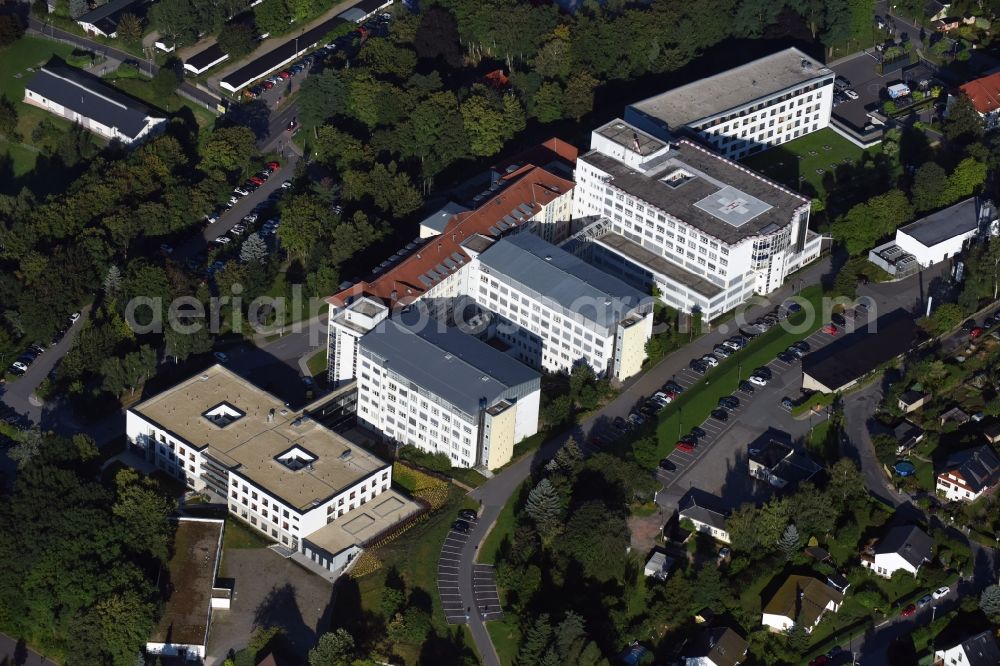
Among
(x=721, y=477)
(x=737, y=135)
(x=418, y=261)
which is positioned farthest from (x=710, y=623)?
(x=737, y=135)

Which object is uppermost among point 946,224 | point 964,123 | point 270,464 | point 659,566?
point 964,123

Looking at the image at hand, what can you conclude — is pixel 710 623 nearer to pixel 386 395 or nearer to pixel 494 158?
pixel 386 395

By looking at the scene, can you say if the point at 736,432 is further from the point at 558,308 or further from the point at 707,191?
the point at 707,191

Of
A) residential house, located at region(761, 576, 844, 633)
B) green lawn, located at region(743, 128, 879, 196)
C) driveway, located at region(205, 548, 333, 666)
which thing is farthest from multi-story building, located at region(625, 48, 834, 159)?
driveway, located at region(205, 548, 333, 666)

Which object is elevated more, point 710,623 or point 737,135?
point 737,135

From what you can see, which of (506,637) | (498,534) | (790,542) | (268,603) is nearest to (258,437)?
(268,603)

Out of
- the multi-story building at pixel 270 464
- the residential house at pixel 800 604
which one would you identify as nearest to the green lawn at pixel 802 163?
the residential house at pixel 800 604
